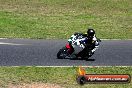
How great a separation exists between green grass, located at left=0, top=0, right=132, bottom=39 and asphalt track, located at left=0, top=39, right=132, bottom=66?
1505 mm

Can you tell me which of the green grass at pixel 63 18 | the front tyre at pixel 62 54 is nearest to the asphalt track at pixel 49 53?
the front tyre at pixel 62 54

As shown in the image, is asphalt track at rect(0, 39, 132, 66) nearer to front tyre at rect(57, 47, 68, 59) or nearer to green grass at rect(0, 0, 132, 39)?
front tyre at rect(57, 47, 68, 59)

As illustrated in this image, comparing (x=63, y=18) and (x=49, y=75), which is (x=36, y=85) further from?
(x=63, y=18)

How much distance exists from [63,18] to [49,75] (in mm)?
13954

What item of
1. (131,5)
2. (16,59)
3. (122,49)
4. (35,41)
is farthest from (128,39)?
(131,5)

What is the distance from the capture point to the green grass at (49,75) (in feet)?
44.5

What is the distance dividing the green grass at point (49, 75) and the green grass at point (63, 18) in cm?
693

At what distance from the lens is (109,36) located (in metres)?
23.2

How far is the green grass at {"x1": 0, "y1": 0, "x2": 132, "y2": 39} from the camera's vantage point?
23.7m

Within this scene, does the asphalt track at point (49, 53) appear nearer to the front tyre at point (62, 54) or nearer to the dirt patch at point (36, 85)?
the front tyre at point (62, 54)

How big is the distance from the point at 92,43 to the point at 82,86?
15.1ft

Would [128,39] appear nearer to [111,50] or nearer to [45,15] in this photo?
[111,50]

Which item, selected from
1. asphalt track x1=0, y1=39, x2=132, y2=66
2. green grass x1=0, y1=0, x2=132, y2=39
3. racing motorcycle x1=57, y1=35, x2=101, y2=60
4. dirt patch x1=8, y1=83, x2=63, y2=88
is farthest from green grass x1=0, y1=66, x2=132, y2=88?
green grass x1=0, y1=0, x2=132, y2=39

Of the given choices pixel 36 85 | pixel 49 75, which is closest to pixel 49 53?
pixel 49 75
